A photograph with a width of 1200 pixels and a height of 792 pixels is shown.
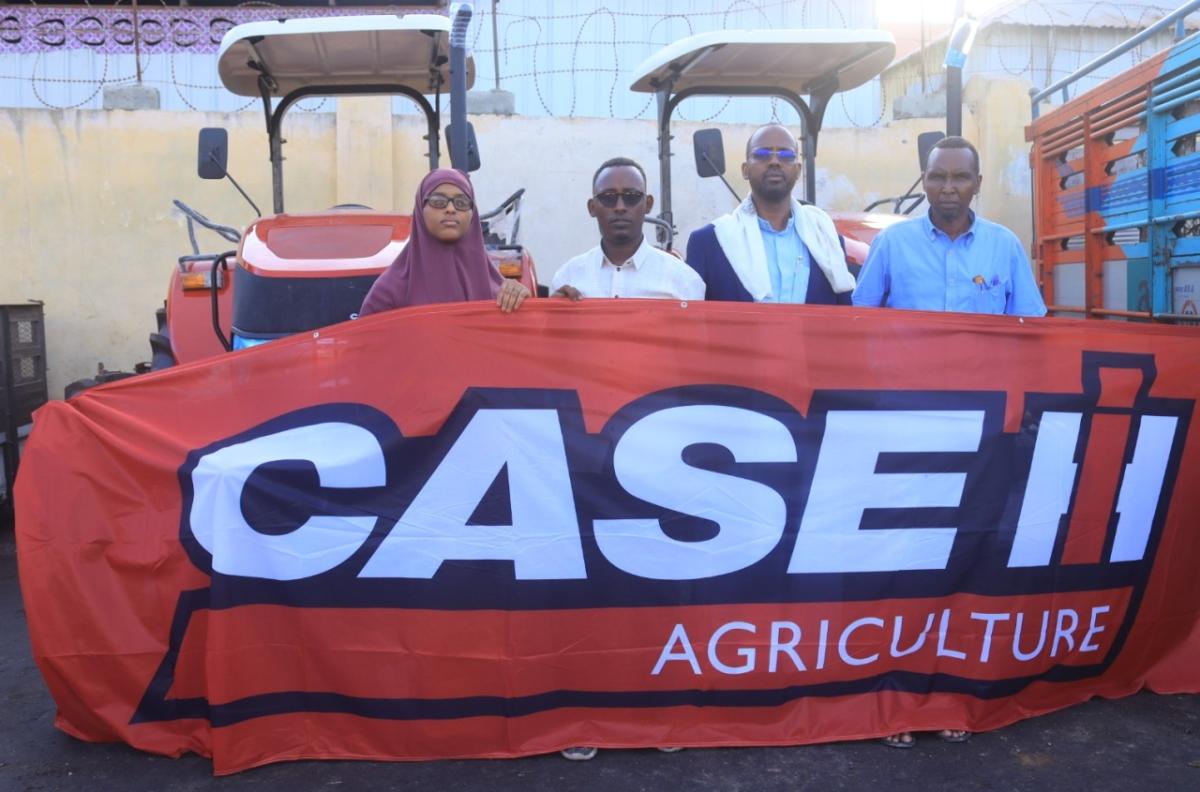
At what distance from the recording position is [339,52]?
6.44 metres

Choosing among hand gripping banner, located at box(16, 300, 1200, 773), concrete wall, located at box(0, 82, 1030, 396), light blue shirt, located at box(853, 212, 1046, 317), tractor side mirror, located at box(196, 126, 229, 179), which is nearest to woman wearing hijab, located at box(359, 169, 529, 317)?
hand gripping banner, located at box(16, 300, 1200, 773)

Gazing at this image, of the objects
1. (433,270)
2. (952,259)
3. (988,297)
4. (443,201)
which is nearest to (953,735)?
(988,297)

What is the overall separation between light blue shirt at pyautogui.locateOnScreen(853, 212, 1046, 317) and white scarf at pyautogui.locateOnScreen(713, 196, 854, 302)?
137mm

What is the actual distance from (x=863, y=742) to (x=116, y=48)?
1237 centimetres

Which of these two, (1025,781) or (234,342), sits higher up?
(234,342)

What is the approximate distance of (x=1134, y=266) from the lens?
20.4 feet

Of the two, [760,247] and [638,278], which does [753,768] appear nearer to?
[638,278]

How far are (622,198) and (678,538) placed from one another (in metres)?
1.44

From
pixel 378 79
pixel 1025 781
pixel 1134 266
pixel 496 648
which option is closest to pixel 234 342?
pixel 378 79

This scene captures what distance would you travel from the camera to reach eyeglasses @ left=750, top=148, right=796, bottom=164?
15.1 feet

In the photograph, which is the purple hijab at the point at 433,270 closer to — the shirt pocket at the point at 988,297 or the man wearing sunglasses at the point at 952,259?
the man wearing sunglasses at the point at 952,259

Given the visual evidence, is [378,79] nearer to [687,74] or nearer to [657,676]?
[687,74]

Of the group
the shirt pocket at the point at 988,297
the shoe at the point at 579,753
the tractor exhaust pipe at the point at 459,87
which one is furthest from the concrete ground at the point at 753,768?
the tractor exhaust pipe at the point at 459,87

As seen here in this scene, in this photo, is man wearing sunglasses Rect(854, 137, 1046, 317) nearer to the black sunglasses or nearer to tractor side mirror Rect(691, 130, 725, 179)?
the black sunglasses
